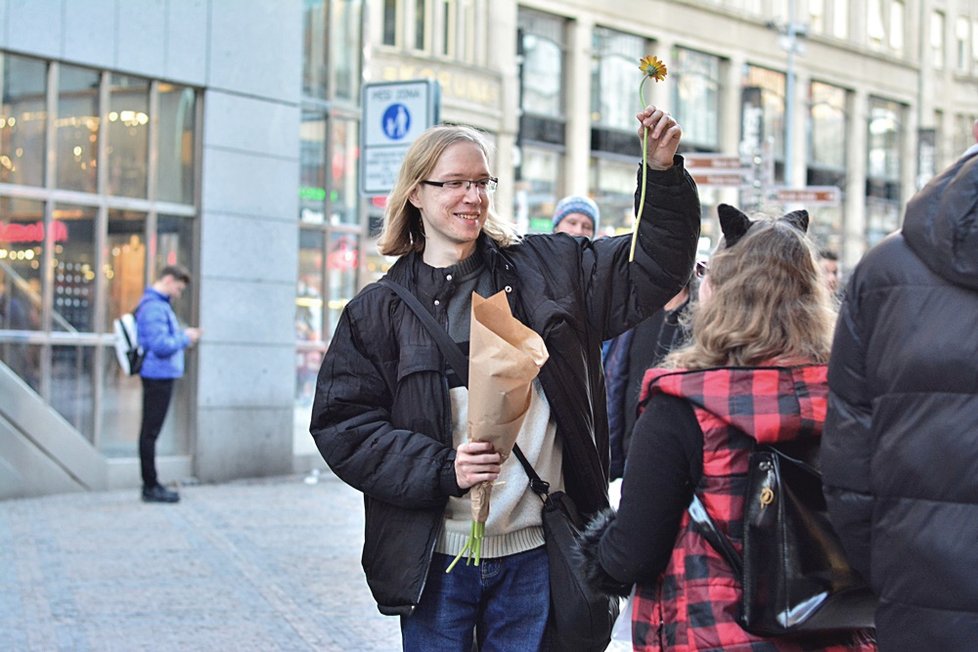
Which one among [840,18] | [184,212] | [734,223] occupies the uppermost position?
[840,18]

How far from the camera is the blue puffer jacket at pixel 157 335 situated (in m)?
11.5

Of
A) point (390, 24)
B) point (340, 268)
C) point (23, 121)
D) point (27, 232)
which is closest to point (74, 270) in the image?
point (27, 232)

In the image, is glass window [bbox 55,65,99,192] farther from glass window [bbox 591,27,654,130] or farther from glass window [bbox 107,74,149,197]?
glass window [bbox 591,27,654,130]

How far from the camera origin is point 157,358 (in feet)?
38.2

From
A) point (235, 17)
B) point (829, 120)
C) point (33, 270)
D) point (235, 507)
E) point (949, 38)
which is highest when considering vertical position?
point (949, 38)

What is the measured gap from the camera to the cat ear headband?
3332mm

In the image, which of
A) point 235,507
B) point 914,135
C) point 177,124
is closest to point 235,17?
point 177,124

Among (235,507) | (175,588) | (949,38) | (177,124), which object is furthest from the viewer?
(949,38)

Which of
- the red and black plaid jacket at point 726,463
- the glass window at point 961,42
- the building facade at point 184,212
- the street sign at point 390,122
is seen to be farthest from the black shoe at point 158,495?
the glass window at point 961,42

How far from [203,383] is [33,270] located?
2.06 meters

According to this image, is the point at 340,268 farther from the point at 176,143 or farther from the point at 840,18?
the point at 840,18

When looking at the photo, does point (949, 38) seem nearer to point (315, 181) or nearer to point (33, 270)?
point (315, 181)

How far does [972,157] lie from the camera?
2625 millimetres

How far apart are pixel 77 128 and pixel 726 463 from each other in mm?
10508
